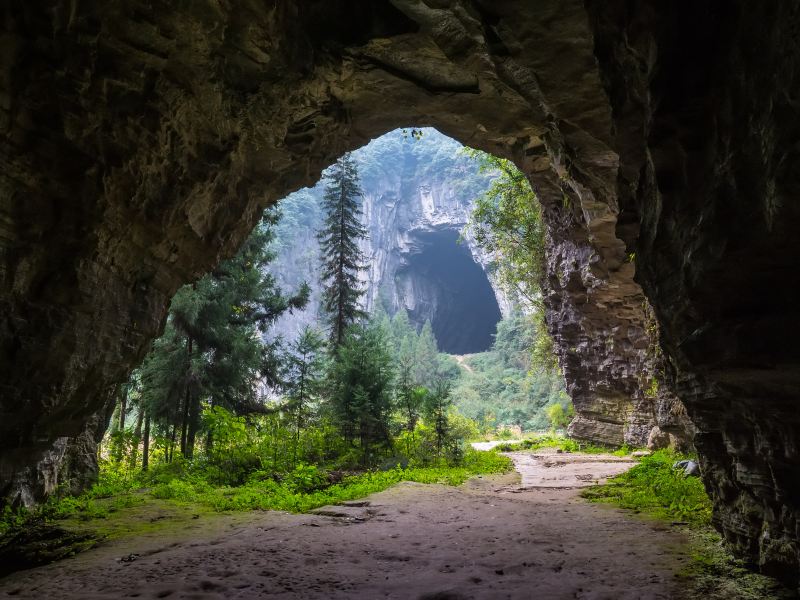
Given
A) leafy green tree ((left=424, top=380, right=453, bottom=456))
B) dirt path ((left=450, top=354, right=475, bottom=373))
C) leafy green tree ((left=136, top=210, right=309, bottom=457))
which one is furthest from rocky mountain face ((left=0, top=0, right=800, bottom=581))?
dirt path ((left=450, top=354, right=475, bottom=373))

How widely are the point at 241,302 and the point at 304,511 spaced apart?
10660 mm

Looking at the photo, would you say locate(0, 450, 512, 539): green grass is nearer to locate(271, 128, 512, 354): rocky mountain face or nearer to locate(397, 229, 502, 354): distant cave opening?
locate(271, 128, 512, 354): rocky mountain face

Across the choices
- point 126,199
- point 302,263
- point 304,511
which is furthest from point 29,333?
point 302,263

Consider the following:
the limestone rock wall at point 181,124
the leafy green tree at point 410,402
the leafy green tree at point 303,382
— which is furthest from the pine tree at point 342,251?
the limestone rock wall at point 181,124

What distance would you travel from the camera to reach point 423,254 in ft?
250

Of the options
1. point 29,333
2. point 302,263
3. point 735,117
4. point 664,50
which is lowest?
point 29,333

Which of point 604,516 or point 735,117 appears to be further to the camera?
point 604,516

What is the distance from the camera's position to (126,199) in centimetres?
607

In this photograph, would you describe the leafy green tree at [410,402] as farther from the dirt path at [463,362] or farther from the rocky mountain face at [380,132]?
the dirt path at [463,362]

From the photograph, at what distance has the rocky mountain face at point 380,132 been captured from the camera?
294 cm

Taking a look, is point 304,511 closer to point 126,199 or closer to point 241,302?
point 126,199

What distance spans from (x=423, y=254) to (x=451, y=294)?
8122 mm

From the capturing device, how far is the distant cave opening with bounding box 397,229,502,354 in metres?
74.9

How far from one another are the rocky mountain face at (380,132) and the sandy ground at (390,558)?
48.5 inches
